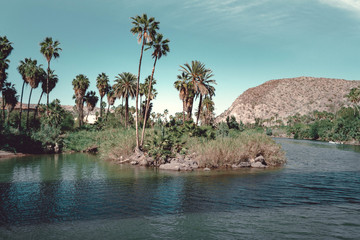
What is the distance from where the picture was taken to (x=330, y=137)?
A: 274 ft

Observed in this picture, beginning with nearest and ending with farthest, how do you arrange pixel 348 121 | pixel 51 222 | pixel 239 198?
pixel 51 222, pixel 239 198, pixel 348 121

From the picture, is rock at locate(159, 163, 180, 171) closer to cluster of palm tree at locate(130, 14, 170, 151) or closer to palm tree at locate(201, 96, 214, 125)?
cluster of palm tree at locate(130, 14, 170, 151)

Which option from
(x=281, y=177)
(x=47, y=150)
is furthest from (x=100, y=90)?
(x=281, y=177)

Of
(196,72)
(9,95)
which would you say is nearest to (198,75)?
(196,72)

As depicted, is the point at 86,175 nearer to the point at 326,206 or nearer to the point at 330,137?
the point at 326,206

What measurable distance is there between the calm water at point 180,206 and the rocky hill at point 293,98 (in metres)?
126

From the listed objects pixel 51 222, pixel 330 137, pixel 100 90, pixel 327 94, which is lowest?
pixel 51 222

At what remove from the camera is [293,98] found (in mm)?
150625

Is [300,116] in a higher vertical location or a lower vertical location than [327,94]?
lower

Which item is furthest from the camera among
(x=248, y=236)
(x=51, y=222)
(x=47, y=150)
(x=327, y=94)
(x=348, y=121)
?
(x=327, y=94)

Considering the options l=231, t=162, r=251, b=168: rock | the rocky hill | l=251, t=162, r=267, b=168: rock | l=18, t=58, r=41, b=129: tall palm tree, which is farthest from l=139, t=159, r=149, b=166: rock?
the rocky hill

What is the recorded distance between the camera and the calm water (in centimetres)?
931

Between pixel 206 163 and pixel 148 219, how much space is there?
13.7m

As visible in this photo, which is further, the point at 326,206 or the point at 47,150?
the point at 47,150
